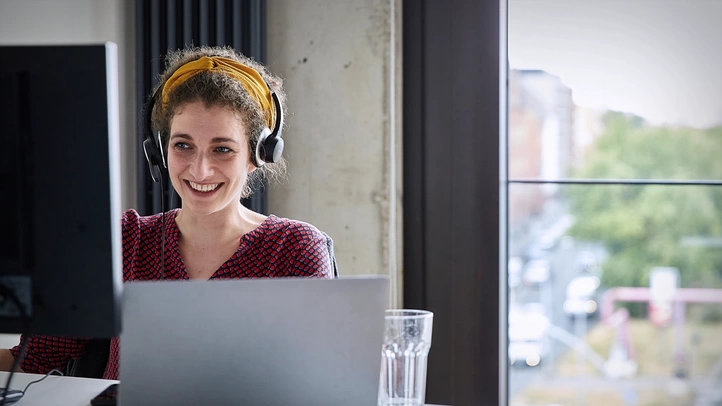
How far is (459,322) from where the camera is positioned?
2.40 metres

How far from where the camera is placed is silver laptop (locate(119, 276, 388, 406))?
92 centimetres

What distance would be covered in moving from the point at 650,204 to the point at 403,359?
1529 mm

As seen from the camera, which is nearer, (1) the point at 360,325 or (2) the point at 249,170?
(1) the point at 360,325

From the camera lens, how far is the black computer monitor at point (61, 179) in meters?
0.87

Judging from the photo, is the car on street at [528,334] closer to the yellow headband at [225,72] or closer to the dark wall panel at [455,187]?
the dark wall panel at [455,187]

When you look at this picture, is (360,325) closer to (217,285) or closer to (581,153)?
(217,285)

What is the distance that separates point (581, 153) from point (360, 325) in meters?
1.63

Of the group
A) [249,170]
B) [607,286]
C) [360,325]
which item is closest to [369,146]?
[249,170]

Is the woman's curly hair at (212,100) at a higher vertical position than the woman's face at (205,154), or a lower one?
higher

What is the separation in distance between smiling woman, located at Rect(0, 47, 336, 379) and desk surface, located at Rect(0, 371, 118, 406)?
0.21m

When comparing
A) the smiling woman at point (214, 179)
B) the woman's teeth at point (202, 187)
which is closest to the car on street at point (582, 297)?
the smiling woman at point (214, 179)

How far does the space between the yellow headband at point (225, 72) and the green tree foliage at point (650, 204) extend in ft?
3.90

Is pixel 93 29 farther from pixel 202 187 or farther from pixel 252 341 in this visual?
pixel 252 341

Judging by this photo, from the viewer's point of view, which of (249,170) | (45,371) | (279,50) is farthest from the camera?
(279,50)
